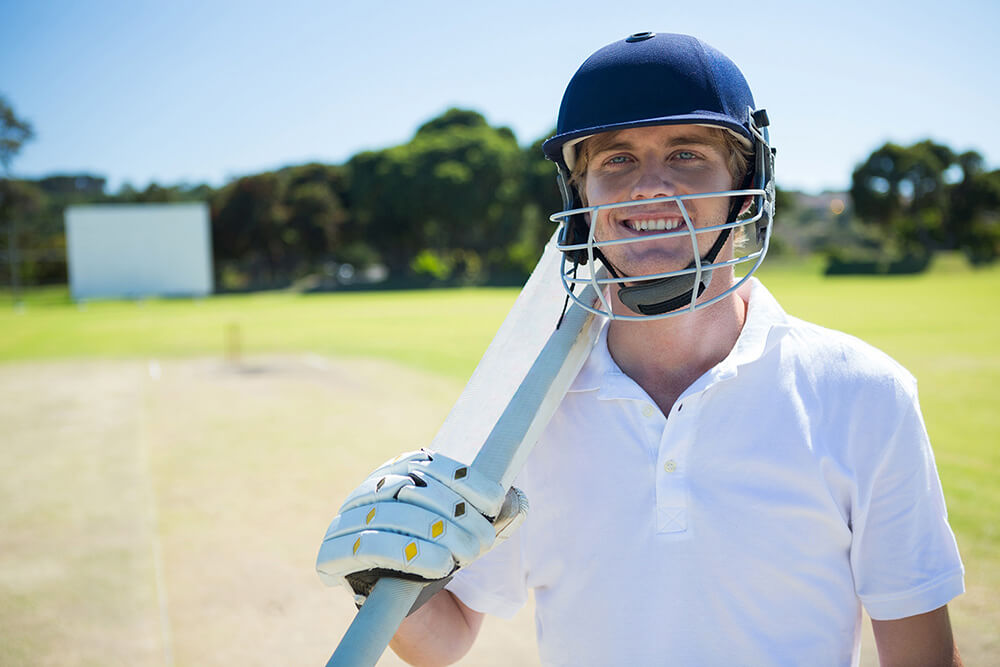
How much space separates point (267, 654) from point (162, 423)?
600 cm

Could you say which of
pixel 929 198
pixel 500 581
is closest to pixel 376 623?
pixel 500 581

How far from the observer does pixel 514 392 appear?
5.94 feet

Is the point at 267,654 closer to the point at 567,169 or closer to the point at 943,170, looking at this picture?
the point at 567,169

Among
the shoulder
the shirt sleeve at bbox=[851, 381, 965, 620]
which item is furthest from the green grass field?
the shoulder

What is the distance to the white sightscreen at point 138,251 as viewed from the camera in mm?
48750

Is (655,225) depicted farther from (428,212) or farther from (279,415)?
(428,212)

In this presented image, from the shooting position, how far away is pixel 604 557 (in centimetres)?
158

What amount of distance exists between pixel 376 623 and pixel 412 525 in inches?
6.5

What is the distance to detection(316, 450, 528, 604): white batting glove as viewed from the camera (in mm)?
1273

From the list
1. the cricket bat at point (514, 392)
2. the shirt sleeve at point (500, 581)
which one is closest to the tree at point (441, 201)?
the cricket bat at point (514, 392)

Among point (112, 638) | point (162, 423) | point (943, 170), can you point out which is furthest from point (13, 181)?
point (943, 170)

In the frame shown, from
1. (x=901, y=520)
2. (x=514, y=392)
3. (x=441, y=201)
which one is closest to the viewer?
(x=901, y=520)

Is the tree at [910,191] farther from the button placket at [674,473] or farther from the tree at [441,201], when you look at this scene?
the button placket at [674,473]

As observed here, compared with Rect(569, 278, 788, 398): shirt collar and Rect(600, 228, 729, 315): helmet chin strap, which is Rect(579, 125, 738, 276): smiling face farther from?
Rect(569, 278, 788, 398): shirt collar
